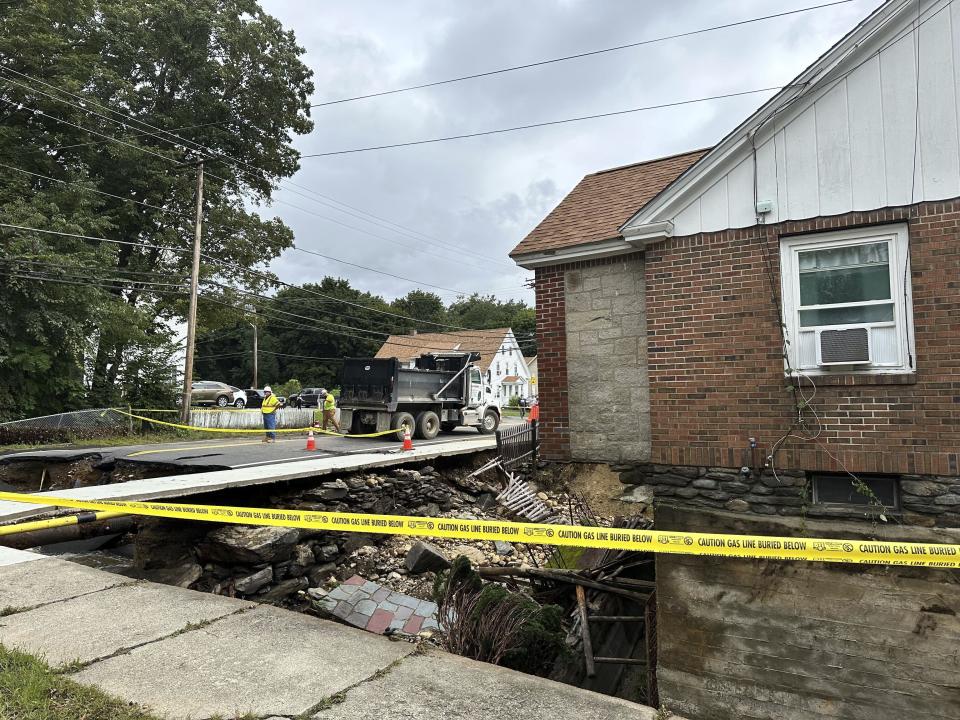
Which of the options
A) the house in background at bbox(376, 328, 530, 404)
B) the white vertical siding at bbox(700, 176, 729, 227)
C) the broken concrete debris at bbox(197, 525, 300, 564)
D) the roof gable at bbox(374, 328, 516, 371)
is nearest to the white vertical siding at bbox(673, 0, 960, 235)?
the white vertical siding at bbox(700, 176, 729, 227)

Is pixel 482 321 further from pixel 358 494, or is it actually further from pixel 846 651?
pixel 846 651

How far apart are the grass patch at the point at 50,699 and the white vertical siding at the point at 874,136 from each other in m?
7.27

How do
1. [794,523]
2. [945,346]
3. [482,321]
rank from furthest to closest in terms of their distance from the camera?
[482,321] → [945,346] → [794,523]

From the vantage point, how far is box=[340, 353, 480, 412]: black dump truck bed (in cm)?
1673

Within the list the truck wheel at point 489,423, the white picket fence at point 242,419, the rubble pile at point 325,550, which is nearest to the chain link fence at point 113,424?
the white picket fence at point 242,419

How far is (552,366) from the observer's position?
8.59m

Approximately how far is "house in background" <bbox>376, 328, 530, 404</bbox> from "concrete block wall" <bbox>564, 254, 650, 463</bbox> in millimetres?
39947

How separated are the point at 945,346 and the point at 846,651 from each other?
4000mm

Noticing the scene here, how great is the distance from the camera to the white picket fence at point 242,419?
23438mm

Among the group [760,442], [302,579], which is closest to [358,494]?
[302,579]

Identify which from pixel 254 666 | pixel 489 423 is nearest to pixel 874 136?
pixel 254 666

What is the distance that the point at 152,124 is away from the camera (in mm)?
26047

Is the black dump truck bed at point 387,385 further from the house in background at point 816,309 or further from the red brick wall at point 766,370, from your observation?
the red brick wall at point 766,370

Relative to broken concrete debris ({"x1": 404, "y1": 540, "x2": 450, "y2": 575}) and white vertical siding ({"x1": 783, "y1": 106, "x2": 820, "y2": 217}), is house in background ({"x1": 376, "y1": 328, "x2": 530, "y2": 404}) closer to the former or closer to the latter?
broken concrete debris ({"x1": 404, "y1": 540, "x2": 450, "y2": 575})
